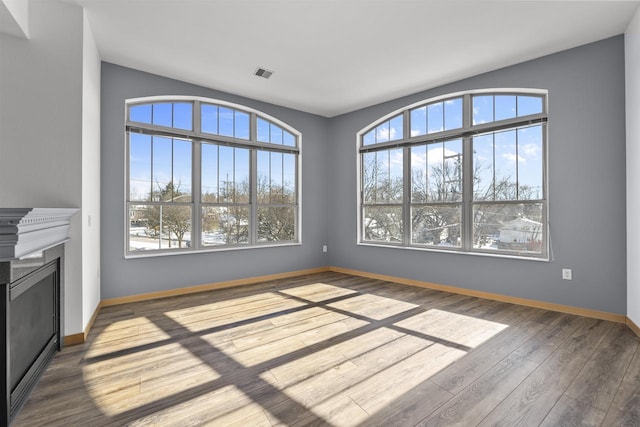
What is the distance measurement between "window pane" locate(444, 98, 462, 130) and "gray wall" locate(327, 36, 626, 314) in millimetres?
316

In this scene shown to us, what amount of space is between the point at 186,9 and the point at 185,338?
2917 mm

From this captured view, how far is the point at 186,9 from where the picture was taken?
2869 mm

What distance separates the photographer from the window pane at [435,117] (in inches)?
184

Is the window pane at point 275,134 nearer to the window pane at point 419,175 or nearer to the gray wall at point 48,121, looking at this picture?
the window pane at point 419,175

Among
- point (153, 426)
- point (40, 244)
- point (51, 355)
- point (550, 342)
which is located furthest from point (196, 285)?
point (550, 342)

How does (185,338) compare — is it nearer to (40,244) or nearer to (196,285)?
(40,244)

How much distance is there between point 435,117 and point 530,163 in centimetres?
145

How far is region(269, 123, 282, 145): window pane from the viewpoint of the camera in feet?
17.8

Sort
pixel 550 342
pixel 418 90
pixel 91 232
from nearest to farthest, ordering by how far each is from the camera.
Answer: pixel 550 342 → pixel 91 232 → pixel 418 90

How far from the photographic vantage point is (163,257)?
13.9ft

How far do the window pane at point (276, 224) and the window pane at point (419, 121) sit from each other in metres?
2.43

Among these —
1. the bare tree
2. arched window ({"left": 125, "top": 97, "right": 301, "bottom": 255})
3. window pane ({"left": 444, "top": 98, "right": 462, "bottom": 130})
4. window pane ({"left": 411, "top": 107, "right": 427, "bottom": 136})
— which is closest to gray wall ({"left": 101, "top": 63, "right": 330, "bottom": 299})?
arched window ({"left": 125, "top": 97, "right": 301, "bottom": 255})

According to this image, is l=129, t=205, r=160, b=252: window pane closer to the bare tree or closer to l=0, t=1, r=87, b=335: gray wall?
the bare tree

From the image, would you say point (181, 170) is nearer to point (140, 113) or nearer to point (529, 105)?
point (140, 113)
